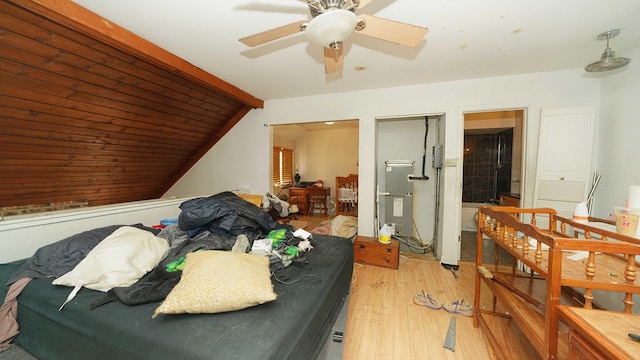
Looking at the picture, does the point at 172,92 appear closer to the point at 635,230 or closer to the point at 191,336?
the point at 191,336

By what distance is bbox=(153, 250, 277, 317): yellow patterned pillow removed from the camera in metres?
0.96

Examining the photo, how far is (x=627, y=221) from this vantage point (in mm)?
1271

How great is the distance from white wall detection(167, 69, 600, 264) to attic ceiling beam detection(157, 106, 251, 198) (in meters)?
0.09

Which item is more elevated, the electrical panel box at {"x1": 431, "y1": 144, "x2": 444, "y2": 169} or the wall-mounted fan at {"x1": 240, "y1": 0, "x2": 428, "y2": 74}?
the wall-mounted fan at {"x1": 240, "y1": 0, "x2": 428, "y2": 74}

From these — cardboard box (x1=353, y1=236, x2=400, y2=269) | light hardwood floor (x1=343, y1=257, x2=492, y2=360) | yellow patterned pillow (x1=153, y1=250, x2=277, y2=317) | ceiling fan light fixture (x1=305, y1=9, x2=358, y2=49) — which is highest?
ceiling fan light fixture (x1=305, y1=9, x2=358, y2=49)

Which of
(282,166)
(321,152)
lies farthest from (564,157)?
(282,166)

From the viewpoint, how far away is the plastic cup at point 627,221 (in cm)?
125

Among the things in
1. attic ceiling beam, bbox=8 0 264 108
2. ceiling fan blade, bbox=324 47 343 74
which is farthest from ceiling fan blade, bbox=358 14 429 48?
attic ceiling beam, bbox=8 0 264 108

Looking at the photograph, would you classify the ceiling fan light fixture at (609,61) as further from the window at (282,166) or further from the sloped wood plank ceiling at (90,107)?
the window at (282,166)

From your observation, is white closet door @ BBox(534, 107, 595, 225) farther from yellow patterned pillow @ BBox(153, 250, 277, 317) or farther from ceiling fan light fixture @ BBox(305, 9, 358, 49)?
yellow patterned pillow @ BBox(153, 250, 277, 317)

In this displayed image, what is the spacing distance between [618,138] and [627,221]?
4.96ft

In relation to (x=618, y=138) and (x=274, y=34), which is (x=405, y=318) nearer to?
(x=274, y=34)

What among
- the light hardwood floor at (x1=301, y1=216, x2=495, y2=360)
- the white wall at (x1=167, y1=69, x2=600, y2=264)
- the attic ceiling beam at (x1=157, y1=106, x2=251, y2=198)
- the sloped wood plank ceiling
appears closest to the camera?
the light hardwood floor at (x1=301, y1=216, x2=495, y2=360)

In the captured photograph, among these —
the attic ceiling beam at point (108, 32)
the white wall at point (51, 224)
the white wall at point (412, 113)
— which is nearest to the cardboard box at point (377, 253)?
the white wall at point (412, 113)
